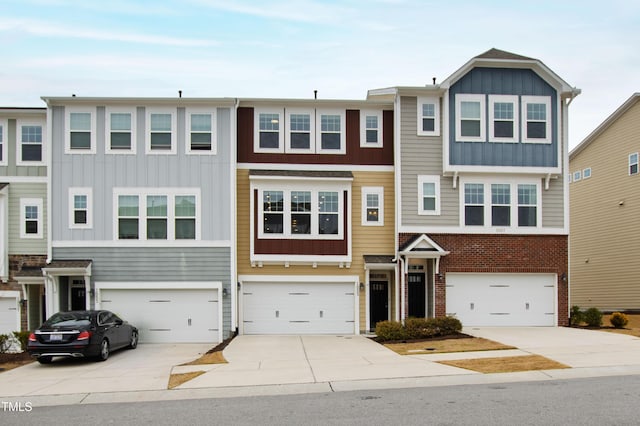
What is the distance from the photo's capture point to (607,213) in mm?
29969

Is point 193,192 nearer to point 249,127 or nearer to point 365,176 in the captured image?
point 249,127

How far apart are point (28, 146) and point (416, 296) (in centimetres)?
1560

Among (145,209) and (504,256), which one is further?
(504,256)

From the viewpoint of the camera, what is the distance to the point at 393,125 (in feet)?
80.4

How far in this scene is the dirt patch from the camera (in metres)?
14.1

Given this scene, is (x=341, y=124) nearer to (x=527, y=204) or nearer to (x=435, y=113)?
(x=435, y=113)

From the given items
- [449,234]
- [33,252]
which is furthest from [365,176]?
[33,252]

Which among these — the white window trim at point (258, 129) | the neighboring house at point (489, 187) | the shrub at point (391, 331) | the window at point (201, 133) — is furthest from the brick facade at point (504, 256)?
the window at point (201, 133)

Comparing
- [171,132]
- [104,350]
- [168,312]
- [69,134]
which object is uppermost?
[171,132]

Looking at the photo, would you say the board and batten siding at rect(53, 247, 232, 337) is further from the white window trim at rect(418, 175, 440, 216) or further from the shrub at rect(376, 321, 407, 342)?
the white window trim at rect(418, 175, 440, 216)

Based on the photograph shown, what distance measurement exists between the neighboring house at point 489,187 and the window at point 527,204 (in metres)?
0.04

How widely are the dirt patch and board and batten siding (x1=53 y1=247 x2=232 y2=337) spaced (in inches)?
406

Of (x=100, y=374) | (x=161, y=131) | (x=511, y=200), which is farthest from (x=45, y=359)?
(x=511, y=200)

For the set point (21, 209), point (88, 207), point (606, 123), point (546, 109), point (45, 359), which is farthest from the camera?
point (606, 123)
